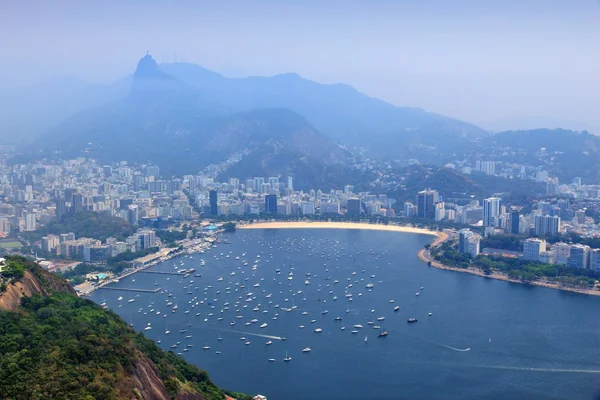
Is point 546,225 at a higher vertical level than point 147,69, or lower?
lower

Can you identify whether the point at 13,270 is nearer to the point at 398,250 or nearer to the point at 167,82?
the point at 398,250

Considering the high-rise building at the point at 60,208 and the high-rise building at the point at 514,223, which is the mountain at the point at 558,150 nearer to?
the high-rise building at the point at 514,223

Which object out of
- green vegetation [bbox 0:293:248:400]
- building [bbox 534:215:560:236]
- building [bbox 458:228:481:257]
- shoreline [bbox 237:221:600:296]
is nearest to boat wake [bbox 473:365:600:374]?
green vegetation [bbox 0:293:248:400]

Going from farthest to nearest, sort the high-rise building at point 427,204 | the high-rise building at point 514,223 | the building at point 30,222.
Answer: the high-rise building at point 427,204
the building at point 30,222
the high-rise building at point 514,223

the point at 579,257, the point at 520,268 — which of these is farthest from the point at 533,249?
the point at 579,257

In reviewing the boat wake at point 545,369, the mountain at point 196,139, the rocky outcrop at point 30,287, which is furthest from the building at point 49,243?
the mountain at point 196,139

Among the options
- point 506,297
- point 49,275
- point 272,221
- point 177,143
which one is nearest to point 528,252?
point 506,297

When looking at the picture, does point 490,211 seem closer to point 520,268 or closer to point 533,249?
point 533,249
